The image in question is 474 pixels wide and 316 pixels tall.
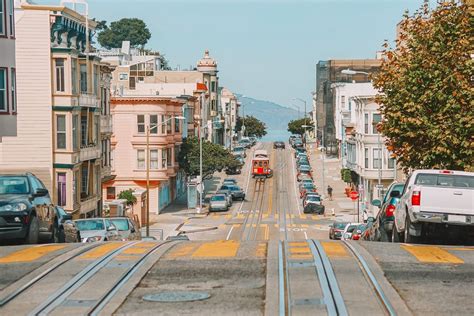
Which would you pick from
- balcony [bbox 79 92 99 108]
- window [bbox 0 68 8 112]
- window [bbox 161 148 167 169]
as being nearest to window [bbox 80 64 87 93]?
balcony [bbox 79 92 99 108]

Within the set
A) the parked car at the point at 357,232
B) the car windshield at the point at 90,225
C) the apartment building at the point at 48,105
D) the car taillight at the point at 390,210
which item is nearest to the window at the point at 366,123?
the apartment building at the point at 48,105

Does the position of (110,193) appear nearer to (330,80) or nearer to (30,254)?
(30,254)

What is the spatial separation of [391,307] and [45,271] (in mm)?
5893

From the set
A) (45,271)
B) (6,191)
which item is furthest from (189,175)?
(45,271)

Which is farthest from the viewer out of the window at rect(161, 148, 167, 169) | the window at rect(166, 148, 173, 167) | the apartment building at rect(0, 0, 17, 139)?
the window at rect(166, 148, 173, 167)

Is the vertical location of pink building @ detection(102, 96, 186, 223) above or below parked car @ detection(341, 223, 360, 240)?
above

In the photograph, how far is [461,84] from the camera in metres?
29.4

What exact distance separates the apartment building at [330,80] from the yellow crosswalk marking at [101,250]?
10722 centimetres

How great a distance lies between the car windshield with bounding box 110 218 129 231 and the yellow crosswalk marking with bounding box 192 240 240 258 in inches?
478

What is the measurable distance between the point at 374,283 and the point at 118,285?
3660 mm

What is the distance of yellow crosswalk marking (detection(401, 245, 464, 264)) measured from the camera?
55.8 feet

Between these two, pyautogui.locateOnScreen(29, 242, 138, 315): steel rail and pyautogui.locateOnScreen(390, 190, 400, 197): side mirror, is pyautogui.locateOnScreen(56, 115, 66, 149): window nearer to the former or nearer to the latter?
pyautogui.locateOnScreen(390, 190, 400, 197): side mirror

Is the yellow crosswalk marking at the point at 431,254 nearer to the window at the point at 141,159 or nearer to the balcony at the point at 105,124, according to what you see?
the balcony at the point at 105,124

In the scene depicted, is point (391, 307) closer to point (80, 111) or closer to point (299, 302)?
point (299, 302)
